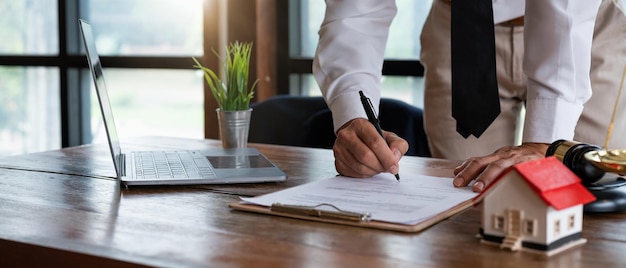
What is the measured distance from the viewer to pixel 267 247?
0.97m

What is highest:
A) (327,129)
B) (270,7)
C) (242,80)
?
(270,7)

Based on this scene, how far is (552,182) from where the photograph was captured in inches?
36.0

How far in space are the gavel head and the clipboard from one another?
0.16m

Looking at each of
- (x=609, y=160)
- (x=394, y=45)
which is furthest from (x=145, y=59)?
(x=609, y=160)

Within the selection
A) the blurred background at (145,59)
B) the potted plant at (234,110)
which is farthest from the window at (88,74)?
the potted plant at (234,110)

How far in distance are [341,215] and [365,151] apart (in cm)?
36

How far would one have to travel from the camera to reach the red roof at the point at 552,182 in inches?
35.4

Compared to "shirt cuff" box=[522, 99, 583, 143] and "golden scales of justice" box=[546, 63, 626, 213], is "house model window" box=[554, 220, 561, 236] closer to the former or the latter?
"golden scales of justice" box=[546, 63, 626, 213]

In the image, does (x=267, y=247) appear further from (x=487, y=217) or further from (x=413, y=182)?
(x=413, y=182)

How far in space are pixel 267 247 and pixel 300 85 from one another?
8.63ft

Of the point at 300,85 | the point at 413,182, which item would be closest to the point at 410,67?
the point at 300,85

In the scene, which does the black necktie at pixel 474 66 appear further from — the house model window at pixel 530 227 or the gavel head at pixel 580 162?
the house model window at pixel 530 227

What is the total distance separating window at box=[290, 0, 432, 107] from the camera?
10.8 feet

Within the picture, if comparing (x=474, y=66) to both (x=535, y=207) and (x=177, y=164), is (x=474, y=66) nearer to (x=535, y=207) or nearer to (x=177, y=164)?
(x=177, y=164)
